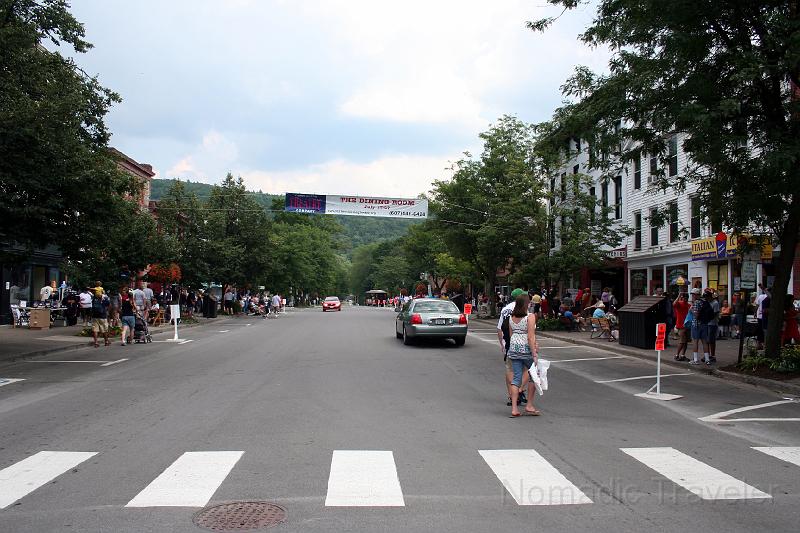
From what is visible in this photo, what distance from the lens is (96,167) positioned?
50.2 feet

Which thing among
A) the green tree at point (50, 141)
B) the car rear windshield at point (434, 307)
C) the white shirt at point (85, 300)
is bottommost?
the white shirt at point (85, 300)

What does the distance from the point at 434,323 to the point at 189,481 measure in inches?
547

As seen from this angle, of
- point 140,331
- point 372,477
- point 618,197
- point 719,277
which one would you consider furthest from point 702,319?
point 618,197

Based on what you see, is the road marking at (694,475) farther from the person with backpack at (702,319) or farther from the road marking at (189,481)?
the person with backpack at (702,319)

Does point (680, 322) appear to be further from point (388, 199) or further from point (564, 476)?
point (388, 199)

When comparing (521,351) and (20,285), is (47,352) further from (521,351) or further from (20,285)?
(20,285)

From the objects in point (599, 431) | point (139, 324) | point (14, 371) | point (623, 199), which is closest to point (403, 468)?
point (599, 431)

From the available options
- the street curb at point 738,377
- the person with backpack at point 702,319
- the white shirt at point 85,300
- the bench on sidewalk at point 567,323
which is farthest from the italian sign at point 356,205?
the person with backpack at point 702,319

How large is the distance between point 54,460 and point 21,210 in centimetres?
918

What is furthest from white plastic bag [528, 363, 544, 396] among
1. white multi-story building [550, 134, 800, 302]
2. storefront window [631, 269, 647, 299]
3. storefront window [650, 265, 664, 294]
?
storefront window [631, 269, 647, 299]

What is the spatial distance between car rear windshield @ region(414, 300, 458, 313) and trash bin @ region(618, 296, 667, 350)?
16.7 feet

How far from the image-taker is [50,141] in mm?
13734

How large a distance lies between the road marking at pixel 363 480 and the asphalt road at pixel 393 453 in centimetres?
2

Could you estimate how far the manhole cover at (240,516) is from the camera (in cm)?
460
